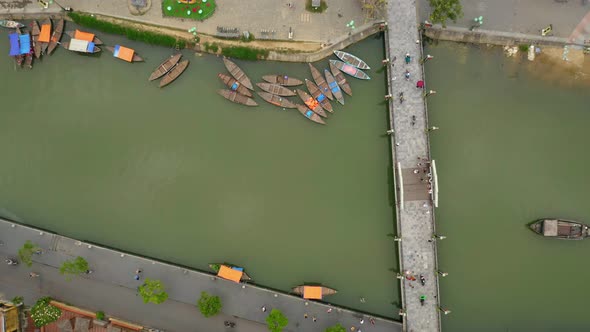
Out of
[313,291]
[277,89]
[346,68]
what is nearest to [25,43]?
[277,89]


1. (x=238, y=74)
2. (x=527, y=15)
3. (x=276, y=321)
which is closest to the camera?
(x=276, y=321)

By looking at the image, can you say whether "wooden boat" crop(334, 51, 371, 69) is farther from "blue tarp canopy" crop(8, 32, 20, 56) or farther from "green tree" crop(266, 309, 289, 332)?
"blue tarp canopy" crop(8, 32, 20, 56)

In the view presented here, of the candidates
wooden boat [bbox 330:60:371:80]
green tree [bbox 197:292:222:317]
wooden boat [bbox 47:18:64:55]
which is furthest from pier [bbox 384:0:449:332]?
wooden boat [bbox 47:18:64:55]

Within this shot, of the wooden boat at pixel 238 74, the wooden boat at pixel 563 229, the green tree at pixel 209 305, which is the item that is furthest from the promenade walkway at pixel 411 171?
the green tree at pixel 209 305

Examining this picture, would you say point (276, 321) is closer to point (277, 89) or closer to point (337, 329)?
point (337, 329)

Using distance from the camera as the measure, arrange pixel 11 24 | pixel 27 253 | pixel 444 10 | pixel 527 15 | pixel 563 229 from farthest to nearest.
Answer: pixel 11 24, pixel 527 15, pixel 563 229, pixel 444 10, pixel 27 253

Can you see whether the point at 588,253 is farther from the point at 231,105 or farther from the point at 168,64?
the point at 168,64

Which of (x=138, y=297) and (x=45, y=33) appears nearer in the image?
(x=138, y=297)
